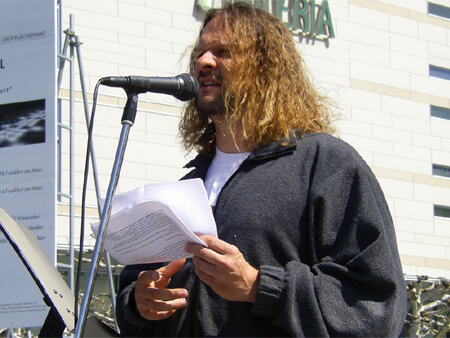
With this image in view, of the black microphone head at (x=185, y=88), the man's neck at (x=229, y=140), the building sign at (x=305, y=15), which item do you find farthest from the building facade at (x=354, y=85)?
the black microphone head at (x=185, y=88)

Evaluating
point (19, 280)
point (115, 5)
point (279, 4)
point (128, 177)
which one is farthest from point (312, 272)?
point (279, 4)

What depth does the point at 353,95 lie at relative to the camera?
12.8 metres

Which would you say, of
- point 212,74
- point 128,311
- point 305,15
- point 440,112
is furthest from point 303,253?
point 440,112

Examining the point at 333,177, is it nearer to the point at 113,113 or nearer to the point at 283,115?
the point at 283,115

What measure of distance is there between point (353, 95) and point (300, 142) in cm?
1072

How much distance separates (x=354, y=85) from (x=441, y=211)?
113 inches

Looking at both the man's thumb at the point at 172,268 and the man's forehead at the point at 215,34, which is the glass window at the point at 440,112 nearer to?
the man's forehead at the point at 215,34

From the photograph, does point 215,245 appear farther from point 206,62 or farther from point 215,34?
point 215,34

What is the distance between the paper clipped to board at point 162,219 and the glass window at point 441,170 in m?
12.0

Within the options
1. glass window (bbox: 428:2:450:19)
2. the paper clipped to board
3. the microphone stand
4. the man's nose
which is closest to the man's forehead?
the man's nose

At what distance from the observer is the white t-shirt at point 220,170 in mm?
2402

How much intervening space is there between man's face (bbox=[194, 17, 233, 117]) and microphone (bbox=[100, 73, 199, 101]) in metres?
0.29

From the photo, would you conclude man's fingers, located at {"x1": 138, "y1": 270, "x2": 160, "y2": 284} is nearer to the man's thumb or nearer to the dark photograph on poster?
the man's thumb

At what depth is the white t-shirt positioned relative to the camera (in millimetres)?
2402
